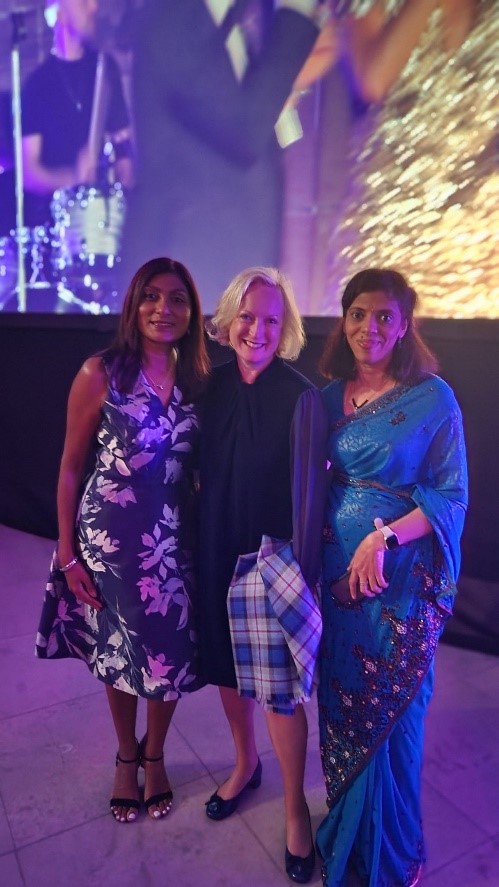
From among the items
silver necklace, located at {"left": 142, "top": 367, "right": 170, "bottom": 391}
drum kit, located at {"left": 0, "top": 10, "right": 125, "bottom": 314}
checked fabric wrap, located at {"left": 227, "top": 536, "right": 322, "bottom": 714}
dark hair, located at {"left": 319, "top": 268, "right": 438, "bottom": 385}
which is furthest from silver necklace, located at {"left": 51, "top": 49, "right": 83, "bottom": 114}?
checked fabric wrap, located at {"left": 227, "top": 536, "right": 322, "bottom": 714}

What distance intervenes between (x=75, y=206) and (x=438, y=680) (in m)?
3.46

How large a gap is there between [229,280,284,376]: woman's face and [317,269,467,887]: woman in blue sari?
15 centimetres

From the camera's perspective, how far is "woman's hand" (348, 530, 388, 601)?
109 centimetres

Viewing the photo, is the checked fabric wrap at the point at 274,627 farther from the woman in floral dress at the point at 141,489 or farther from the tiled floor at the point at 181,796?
the tiled floor at the point at 181,796

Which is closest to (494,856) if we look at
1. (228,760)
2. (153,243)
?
(228,760)

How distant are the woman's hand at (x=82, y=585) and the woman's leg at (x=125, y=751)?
26 cm

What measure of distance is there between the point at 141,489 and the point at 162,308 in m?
0.40

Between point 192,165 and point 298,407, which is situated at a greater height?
point 192,165

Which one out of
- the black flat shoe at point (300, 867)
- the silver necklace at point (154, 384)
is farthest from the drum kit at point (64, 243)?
the black flat shoe at point (300, 867)

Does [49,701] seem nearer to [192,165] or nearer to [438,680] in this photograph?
[438,680]

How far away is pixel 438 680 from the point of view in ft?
7.09

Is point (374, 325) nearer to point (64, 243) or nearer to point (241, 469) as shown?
point (241, 469)

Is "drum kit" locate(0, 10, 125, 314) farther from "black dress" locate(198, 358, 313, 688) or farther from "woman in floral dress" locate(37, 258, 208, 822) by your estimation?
"black dress" locate(198, 358, 313, 688)

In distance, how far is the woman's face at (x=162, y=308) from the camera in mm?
1267
